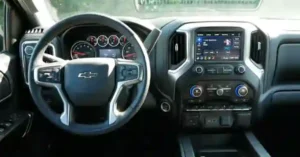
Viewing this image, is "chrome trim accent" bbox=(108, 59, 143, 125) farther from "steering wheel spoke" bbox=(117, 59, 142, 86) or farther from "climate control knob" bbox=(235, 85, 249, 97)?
"climate control knob" bbox=(235, 85, 249, 97)

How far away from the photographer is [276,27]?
2.55 m

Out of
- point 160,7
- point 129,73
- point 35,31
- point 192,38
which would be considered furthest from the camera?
point 160,7

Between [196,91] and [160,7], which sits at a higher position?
[160,7]

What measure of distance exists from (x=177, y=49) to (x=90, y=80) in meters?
0.61

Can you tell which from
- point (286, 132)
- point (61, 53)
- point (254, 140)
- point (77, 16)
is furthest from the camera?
point (286, 132)

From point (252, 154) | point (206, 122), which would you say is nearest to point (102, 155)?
point (206, 122)

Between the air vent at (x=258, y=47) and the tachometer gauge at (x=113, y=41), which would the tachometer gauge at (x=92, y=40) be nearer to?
the tachometer gauge at (x=113, y=41)

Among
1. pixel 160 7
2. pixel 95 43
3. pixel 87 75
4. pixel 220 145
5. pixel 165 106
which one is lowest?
pixel 220 145

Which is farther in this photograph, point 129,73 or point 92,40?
point 92,40

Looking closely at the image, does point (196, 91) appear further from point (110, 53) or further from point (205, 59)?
point (110, 53)

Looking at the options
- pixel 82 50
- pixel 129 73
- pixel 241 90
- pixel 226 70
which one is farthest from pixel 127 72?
pixel 241 90

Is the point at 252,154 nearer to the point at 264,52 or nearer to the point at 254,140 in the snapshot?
the point at 254,140

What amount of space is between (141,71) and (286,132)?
1.32 meters

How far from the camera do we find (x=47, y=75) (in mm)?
1990
